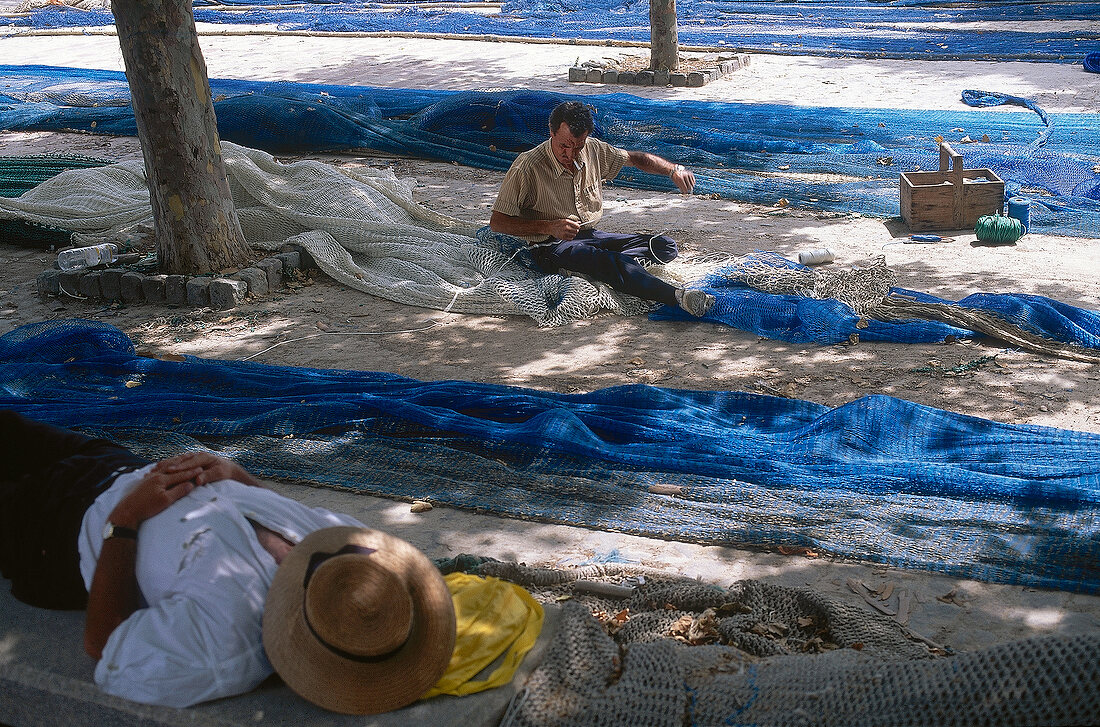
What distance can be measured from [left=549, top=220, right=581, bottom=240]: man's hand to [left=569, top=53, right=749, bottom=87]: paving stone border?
7377mm

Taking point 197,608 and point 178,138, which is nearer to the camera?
point 197,608

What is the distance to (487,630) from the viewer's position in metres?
2.71

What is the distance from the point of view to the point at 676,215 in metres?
7.97

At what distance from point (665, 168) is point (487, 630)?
4.64 meters

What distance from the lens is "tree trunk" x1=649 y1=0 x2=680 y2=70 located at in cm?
1302

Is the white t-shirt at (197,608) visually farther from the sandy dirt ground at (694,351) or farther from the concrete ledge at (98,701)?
the sandy dirt ground at (694,351)

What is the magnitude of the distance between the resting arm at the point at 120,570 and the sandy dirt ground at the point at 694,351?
1.12m

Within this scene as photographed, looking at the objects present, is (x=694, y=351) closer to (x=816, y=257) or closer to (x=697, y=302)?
(x=697, y=302)

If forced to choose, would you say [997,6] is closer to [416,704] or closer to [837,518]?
[837,518]

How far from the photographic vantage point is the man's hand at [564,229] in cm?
636

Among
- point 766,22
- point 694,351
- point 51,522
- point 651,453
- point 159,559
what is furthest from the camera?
point 766,22

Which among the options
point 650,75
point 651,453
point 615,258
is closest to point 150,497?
point 651,453

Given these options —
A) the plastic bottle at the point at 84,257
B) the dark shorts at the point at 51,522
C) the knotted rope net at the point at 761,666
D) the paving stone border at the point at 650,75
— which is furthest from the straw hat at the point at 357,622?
the paving stone border at the point at 650,75

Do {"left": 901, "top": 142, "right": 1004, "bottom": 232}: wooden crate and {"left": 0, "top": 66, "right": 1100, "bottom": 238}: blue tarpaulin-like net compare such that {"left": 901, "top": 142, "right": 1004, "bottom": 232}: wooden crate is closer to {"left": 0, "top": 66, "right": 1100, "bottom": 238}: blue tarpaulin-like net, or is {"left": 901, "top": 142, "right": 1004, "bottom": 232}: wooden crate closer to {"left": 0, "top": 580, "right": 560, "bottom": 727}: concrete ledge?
{"left": 0, "top": 66, "right": 1100, "bottom": 238}: blue tarpaulin-like net
